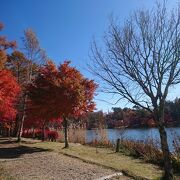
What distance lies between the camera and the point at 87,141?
20.7 metres

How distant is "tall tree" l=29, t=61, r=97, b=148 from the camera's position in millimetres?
15805

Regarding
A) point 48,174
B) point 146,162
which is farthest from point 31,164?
point 146,162

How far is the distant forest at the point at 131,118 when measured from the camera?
21.0m

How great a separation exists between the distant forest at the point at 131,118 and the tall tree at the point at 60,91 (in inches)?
143

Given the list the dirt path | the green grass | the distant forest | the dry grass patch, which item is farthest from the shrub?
the green grass

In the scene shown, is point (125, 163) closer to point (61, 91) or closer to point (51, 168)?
point (51, 168)

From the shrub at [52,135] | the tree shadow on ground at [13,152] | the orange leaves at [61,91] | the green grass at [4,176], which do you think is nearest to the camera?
the green grass at [4,176]

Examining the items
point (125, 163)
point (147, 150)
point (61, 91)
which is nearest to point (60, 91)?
point (61, 91)

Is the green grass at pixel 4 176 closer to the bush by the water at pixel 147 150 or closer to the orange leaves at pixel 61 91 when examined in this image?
the bush by the water at pixel 147 150

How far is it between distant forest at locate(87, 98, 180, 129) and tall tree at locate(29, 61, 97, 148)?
11.9 ft

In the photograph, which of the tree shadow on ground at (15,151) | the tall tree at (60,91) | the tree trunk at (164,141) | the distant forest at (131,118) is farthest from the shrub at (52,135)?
the tree trunk at (164,141)

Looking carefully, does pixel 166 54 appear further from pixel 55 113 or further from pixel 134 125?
pixel 134 125

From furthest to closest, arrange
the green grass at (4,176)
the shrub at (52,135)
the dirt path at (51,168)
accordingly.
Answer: the shrub at (52,135), the dirt path at (51,168), the green grass at (4,176)

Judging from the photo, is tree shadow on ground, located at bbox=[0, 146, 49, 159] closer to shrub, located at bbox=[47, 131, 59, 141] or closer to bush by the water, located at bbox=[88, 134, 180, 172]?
bush by the water, located at bbox=[88, 134, 180, 172]
